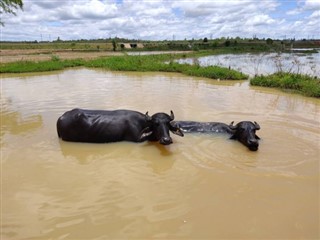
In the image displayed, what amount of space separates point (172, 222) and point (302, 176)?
224 centimetres

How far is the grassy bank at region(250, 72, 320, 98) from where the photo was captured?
35.5 ft

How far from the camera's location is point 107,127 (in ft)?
19.3

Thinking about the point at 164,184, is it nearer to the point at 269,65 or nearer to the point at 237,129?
the point at 237,129

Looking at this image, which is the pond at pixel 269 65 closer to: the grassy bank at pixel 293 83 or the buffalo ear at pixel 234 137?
the grassy bank at pixel 293 83

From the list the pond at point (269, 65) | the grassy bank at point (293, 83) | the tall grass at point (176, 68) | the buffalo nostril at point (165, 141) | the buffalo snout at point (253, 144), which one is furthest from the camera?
the pond at point (269, 65)

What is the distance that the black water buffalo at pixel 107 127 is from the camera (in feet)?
19.2

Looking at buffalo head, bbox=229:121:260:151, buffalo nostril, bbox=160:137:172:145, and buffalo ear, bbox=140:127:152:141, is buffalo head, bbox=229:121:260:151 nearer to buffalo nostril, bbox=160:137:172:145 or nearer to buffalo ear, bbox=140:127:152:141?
buffalo nostril, bbox=160:137:172:145

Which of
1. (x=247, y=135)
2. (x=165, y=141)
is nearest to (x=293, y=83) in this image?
(x=247, y=135)

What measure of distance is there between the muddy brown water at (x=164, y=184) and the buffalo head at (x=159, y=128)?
8.2 inches

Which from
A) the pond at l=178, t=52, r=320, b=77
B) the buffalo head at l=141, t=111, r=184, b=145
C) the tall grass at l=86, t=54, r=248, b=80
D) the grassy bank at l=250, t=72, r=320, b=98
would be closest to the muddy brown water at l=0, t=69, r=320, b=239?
the buffalo head at l=141, t=111, r=184, b=145

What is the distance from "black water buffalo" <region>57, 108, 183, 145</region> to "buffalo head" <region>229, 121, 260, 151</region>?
3.83 ft

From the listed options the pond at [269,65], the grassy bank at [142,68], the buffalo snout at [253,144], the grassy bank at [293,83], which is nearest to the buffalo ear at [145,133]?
the buffalo snout at [253,144]

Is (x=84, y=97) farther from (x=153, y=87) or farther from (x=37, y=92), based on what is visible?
(x=153, y=87)

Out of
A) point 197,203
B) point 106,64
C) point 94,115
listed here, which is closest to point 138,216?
point 197,203
